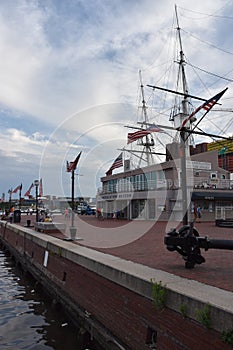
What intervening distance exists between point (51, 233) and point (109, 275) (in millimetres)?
10233

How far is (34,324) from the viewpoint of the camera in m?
9.23

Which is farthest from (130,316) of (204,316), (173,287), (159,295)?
(204,316)

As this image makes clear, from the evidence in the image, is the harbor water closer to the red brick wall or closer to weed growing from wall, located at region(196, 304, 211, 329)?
the red brick wall

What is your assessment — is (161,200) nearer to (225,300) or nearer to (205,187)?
(205,187)

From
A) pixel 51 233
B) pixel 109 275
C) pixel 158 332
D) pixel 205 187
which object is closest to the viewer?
pixel 158 332

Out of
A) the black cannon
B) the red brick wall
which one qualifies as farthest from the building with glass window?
the black cannon

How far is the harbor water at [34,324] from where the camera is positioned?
774 centimetres

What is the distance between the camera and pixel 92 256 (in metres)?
8.48

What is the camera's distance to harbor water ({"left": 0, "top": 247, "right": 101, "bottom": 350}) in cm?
774

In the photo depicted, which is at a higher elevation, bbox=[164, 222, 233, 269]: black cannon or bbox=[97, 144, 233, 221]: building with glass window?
bbox=[97, 144, 233, 221]: building with glass window

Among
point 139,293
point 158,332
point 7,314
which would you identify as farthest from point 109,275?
point 7,314

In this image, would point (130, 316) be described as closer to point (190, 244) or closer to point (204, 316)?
point (190, 244)

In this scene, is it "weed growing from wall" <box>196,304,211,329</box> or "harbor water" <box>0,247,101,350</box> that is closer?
"weed growing from wall" <box>196,304,211,329</box>

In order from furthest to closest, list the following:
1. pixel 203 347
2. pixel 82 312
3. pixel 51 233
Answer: pixel 51 233
pixel 82 312
pixel 203 347
